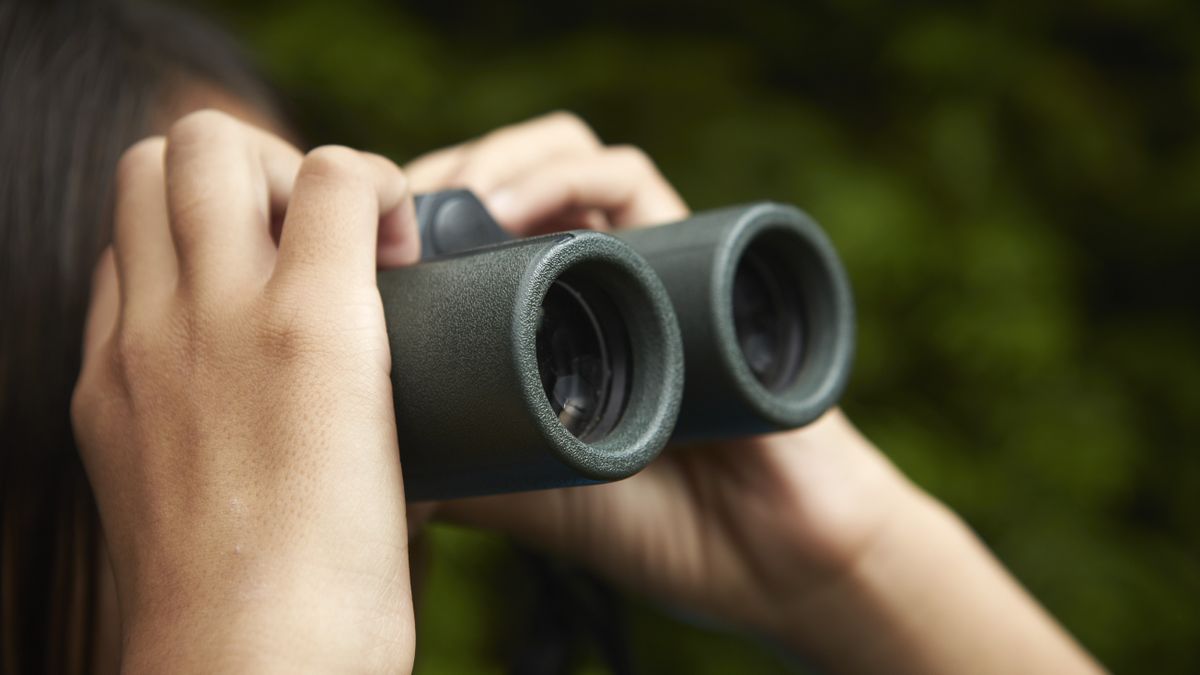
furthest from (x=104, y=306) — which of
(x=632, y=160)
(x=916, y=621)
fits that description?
(x=916, y=621)

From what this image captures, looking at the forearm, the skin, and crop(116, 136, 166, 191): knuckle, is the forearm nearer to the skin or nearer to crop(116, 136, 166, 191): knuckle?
the skin

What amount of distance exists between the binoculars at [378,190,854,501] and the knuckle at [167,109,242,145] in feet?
0.41

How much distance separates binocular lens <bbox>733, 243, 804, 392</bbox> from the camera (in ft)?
2.59

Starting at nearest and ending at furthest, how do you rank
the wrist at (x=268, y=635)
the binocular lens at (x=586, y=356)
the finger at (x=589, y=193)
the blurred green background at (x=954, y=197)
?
the wrist at (x=268, y=635)
the binocular lens at (x=586, y=356)
the finger at (x=589, y=193)
the blurred green background at (x=954, y=197)

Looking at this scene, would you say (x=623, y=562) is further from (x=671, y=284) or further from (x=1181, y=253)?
(x=1181, y=253)

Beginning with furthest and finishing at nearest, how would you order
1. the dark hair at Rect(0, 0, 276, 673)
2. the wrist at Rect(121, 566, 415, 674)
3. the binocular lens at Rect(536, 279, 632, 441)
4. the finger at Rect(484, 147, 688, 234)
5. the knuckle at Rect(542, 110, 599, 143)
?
the knuckle at Rect(542, 110, 599, 143) < the finger at Rect(484, 147, 688, 234) < the dark hair at Rect(0, 0, 276, 673) < the binocular lens at Rect(536, 279, 632, 441) < the wrist at Rect(121, 566, 415, 674)

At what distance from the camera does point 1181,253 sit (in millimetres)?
1748

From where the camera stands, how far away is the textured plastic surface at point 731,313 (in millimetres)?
674

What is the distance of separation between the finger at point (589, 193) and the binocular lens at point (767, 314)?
0.16 m

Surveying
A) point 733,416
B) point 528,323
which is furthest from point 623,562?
point 528,323

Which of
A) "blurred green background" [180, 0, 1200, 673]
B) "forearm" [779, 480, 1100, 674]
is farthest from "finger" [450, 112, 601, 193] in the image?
"blurred green background" [180, 0, 1200, 673]

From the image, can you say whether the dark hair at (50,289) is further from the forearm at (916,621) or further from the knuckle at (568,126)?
the forearm at (916,621)

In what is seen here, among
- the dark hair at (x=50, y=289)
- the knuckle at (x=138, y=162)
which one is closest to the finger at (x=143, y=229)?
the knuckle at (x=138, y=162)

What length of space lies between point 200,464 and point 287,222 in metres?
0.13
